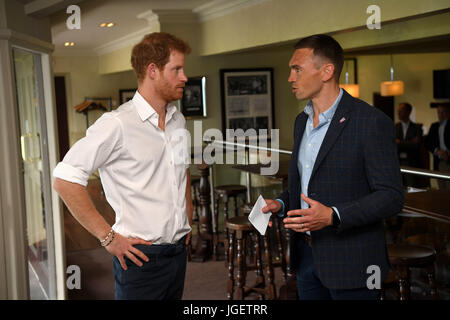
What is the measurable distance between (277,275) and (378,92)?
7.87m

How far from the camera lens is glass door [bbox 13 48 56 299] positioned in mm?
3699

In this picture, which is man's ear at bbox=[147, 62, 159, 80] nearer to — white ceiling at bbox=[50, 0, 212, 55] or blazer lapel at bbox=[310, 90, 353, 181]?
blazer lapel at bbox=[310, 90, 353, 181]

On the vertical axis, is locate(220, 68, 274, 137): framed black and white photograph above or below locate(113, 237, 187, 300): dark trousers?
above

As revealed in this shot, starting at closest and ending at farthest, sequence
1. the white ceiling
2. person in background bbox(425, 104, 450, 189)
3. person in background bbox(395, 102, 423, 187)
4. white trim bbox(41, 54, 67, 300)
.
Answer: white trim bbox(41, 54, 67, 300)
the white ceiling
person in background bbox(425, 104, 450, 189)
person in background bbox(395, 102, 423, 187)

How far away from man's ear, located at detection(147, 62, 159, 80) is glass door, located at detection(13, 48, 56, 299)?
1.96m

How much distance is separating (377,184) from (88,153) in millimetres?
963

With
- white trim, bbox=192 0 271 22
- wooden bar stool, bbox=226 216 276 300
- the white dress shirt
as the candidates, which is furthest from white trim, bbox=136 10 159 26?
the white dress shirt

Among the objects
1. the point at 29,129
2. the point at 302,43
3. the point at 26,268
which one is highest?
the point at 302,43

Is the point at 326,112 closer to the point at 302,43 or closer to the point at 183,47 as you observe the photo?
the point at 302,43

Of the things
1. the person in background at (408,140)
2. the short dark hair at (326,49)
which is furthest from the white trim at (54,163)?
the person in background at (408,140)

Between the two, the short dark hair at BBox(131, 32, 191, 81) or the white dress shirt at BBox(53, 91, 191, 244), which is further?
the short dark hair at BBox(131, 32, 191, 81)

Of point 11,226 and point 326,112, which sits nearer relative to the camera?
point 326,112

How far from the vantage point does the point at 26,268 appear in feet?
11.1
